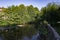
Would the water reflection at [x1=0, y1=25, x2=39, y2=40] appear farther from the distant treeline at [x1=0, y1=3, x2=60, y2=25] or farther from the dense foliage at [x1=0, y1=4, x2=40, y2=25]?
the dense foliage at [x1=0, y1=4, x2=40, y2=25]

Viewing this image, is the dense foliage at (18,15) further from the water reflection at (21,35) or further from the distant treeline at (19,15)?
the water reflection at (21,35)

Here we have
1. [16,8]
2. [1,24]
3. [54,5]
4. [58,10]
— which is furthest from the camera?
[16,8]

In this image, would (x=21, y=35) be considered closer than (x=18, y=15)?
Yes

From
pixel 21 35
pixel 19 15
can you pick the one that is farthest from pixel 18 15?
pixel 21 35

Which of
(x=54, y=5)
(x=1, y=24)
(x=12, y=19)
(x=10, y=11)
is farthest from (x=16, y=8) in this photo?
(x=54, y=5)

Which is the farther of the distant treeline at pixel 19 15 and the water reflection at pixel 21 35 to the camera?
the distant treeline at pixel 19 15

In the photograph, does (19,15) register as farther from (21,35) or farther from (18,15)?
(21,35)

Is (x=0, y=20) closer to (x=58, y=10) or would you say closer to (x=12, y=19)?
(x=12, y=19)

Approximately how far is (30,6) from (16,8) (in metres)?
2.97

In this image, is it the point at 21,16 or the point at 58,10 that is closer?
the point at 58,10

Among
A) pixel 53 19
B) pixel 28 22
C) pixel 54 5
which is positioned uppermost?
pixel 54 5

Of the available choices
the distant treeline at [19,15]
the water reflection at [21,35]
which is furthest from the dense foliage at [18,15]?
the water reflection at [21,35]

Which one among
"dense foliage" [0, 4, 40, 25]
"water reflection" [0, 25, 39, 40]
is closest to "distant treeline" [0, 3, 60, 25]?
"dense foliage" [0, 4, 40, 25]

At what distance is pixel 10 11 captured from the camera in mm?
34438
